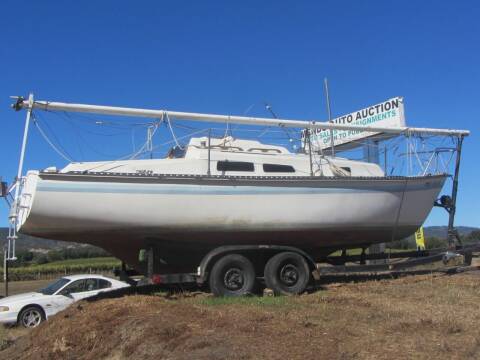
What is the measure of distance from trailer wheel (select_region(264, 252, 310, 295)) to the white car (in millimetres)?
4591

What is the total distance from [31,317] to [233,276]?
633 centimetres

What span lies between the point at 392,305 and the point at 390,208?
13.3ft

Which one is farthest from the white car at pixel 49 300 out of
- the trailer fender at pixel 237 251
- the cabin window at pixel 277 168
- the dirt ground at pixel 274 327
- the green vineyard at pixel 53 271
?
the green vineyard at pixel 53 271

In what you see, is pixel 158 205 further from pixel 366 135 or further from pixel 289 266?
pixel 366 135

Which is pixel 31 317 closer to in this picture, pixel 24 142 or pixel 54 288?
pixel 54 288

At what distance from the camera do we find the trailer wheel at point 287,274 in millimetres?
10633

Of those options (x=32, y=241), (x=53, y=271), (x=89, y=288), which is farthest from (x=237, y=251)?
(x=32, y=241)

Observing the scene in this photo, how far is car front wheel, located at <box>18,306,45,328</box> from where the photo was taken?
13.9m

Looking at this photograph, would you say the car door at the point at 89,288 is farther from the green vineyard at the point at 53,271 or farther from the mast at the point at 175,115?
the green vineyard at the point at 53,271

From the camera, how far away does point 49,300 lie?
1408cm

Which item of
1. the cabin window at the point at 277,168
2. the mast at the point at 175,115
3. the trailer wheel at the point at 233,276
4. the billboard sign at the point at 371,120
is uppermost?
the billboard sign at the point at 371,120

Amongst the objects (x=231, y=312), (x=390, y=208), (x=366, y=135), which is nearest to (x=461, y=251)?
(x=390, y=208)

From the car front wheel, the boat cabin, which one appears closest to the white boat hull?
the boat cabin

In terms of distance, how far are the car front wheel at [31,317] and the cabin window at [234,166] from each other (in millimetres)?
6345
